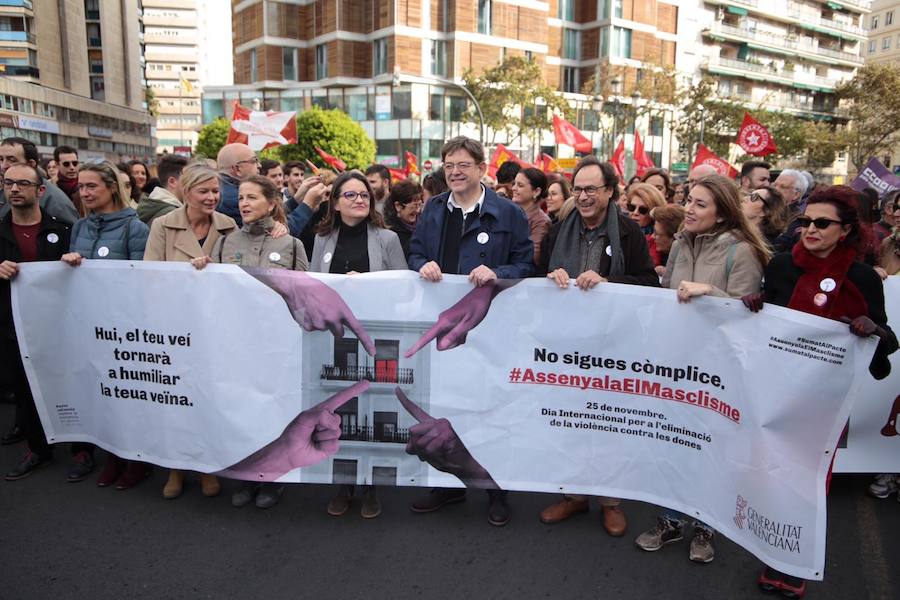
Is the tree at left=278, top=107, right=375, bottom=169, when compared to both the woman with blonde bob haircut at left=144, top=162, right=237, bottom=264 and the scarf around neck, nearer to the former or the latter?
the woman with blonde bob haircut at left=144, top=162, right=237, bottom=264

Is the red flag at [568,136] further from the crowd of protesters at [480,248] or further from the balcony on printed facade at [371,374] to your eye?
the balcony on printed facade at [371,374]

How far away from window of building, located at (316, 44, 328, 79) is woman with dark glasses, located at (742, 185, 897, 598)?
57.3 m

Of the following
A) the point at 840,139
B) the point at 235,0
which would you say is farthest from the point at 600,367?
the point at 235,0

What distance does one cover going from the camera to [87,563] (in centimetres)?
349

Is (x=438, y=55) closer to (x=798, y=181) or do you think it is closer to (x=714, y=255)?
(x=798, y=181)

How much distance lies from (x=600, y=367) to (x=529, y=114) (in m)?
48.1

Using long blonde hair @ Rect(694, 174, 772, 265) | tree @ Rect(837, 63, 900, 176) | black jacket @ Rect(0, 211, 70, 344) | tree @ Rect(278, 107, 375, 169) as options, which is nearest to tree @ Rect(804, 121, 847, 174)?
tree @ Rect(837, 63, 900, 176)

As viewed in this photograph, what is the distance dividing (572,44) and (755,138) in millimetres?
49322

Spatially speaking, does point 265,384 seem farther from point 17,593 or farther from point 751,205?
point 751,205

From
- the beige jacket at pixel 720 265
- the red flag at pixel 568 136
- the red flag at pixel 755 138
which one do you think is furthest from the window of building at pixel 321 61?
the beige jacket at pixel 720 265

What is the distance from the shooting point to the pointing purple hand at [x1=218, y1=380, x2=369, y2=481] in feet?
12.6

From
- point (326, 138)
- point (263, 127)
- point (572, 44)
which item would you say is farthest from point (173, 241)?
point (572, 44)

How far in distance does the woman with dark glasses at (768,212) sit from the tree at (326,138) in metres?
41.1

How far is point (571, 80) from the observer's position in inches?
2340
